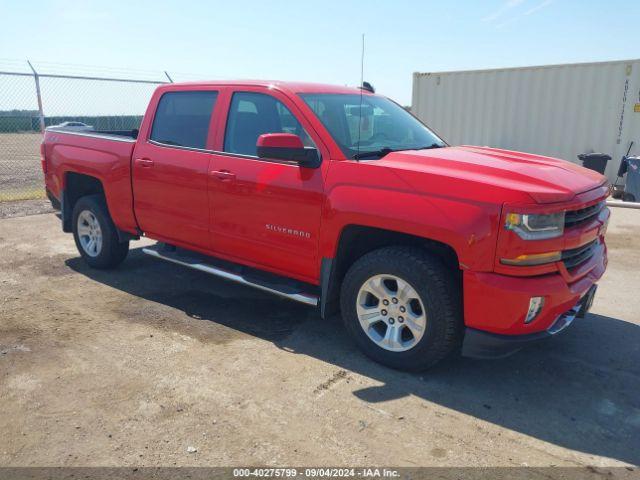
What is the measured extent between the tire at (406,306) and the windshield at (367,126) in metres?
0.84

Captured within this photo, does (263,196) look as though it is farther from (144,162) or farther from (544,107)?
(544,107)

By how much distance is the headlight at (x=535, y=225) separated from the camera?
9.96 ft

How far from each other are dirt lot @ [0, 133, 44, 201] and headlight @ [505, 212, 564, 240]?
9.69 m

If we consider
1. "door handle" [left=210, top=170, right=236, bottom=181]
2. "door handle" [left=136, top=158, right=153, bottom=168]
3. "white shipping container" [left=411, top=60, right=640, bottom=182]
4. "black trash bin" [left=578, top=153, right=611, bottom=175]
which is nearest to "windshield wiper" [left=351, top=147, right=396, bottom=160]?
"door handle" [left=210, top=170, right=236, bottom=181]

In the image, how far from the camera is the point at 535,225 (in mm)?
3074

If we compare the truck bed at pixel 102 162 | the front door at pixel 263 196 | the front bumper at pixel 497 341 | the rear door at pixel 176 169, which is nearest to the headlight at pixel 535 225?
the front bumper at pixel 497 341

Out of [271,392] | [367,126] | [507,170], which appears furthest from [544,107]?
[271,392]

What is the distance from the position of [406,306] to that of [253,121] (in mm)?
1981

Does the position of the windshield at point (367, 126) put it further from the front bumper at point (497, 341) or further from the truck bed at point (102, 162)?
the truck bed at point (102, 162)

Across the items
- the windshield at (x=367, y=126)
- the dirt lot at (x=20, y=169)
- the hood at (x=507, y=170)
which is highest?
the windshield at (x=367, y=126)

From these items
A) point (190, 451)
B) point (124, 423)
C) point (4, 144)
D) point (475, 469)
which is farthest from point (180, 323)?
point (4, 144)

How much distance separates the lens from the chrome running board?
13.1ft

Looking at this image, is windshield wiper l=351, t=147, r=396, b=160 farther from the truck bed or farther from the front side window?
the truck bed

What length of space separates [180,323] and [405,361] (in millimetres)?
1966
